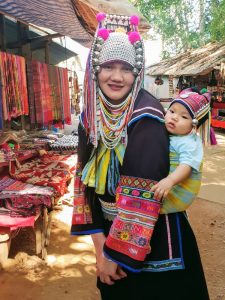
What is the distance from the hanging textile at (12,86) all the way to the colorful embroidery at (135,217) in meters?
3.34

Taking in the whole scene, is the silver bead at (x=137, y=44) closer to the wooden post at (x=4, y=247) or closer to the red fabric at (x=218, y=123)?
the wooden post at (x=4, y=247)

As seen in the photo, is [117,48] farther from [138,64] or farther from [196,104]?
[196,104]

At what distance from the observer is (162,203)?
1.36m

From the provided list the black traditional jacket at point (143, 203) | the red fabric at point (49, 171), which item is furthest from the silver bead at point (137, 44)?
the red fabric at point (49, 171)

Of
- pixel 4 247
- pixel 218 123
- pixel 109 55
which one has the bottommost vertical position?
pixel 4 247

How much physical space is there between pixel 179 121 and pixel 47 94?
441cm

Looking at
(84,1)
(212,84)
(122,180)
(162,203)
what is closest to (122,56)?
(122,180)

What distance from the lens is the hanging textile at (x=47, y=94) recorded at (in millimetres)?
5141

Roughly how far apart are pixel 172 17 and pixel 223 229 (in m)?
21.1

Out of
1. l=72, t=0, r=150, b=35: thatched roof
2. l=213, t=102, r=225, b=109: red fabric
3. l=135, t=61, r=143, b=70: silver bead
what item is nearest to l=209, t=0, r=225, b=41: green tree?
l=213, t=102, r=225, b=109: red fabric

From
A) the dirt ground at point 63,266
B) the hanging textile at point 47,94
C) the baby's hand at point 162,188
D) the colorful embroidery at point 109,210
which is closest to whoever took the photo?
the baby's hand at point 162,188

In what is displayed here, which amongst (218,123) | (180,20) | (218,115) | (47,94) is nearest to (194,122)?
(47,94)

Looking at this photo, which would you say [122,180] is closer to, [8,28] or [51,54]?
[8,28]

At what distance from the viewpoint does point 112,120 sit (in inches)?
56.3
